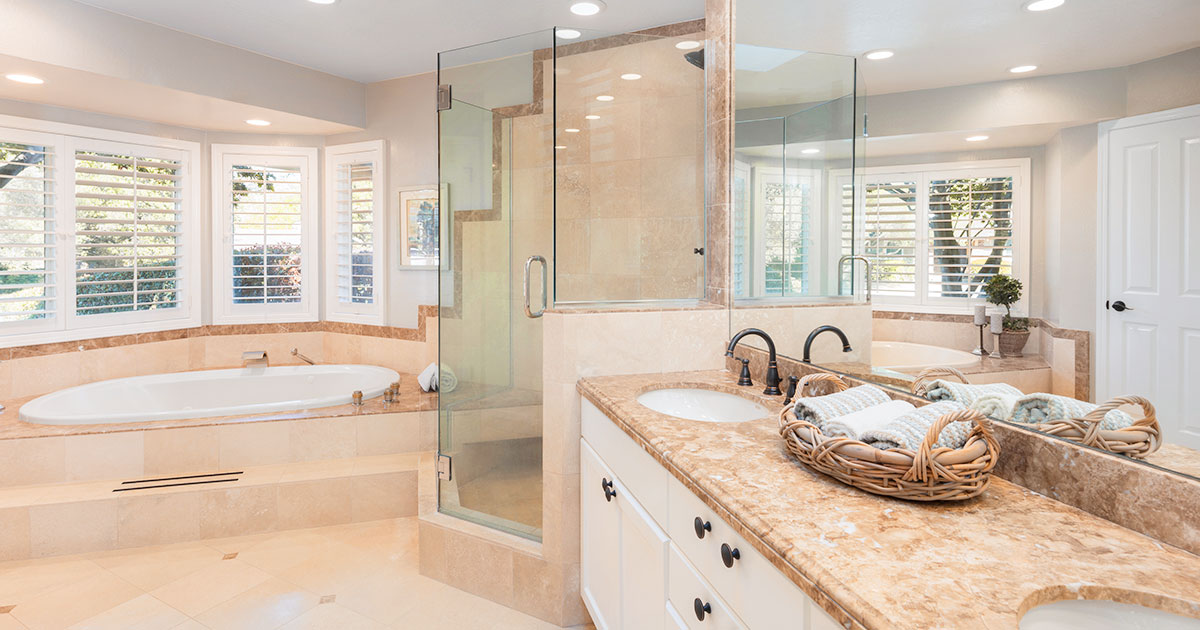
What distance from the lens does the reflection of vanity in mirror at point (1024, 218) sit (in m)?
0.83

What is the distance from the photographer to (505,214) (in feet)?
8.38

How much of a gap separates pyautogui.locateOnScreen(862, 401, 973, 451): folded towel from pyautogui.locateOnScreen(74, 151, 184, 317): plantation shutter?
456 centimetres

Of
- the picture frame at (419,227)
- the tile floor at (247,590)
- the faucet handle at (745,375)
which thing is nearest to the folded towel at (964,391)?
the faucet handle at (745,375)

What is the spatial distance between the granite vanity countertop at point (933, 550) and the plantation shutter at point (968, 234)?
37 cm

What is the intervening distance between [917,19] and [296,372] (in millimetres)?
4177

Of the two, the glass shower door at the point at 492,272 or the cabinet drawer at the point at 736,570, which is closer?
the cabinet drawer at the point at 736,570

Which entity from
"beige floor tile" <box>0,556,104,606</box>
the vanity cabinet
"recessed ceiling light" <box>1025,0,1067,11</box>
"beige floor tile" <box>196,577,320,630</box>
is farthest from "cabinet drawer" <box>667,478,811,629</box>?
"beige floor tile" <box>0,556,104,606</box>

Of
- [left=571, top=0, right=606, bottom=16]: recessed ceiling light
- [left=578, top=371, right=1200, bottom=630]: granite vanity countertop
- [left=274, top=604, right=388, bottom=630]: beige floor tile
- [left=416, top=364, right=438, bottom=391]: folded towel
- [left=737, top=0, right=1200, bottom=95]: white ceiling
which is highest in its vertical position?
[left=571, top=0, right=606, bottom=16]: recessed ceiling light

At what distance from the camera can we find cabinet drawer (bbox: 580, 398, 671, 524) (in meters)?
1.33

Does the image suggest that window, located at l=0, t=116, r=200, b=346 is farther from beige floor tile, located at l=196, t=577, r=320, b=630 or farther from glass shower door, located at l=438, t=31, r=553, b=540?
glass shower door, located at l=438, t=31, r=553, b=540

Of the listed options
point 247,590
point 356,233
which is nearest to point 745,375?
point 247,590

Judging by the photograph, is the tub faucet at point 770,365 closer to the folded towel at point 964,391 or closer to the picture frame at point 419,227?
the folded towel at point 964,391

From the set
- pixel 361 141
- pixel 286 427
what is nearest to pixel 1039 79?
pixel 286 427

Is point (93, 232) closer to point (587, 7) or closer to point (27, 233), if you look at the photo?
point (27, 233)
